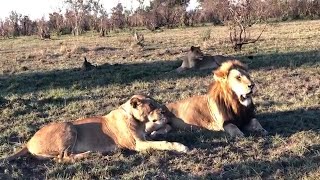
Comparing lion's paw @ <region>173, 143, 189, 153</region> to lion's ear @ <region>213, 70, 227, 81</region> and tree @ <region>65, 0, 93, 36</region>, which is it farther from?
tree @ <region>65, 0, 93, 36</region>

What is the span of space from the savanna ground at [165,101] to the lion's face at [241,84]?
558mm

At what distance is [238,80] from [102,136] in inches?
75.5

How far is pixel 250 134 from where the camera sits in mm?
7098

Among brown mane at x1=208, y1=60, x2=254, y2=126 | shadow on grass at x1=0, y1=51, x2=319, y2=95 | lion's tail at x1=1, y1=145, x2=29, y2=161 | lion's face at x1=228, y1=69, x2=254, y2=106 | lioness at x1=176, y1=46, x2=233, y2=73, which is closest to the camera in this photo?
lion's tail at x1=1, y1=145, x2=29, y2=161

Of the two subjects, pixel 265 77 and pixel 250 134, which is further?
pixel 265 77

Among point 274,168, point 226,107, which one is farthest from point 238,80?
point 274,168

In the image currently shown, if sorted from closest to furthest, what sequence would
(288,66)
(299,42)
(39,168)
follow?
1. (39,168)
2. (288,66)
3. (299,42)

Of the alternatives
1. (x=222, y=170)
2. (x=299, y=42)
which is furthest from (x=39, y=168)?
(x=299, y=42)

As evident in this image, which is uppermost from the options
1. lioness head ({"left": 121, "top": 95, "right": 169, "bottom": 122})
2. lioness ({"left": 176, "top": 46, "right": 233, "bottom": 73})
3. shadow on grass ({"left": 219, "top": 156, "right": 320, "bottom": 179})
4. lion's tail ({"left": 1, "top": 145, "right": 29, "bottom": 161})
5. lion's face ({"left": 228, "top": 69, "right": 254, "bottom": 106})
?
lion's face ({"left": 228, "top": 69, "right": 254, "bottom": 106})

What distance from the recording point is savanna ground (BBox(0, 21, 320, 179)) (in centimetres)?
588

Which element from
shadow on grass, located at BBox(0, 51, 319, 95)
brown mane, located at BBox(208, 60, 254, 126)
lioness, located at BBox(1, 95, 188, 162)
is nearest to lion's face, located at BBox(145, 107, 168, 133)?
lioness, located at BBox(1, 95, 188, 162)

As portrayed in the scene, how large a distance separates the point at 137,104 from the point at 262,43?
14.3m

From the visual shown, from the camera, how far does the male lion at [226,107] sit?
704cm

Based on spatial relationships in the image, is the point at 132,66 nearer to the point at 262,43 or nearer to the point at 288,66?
the point at 288,66
